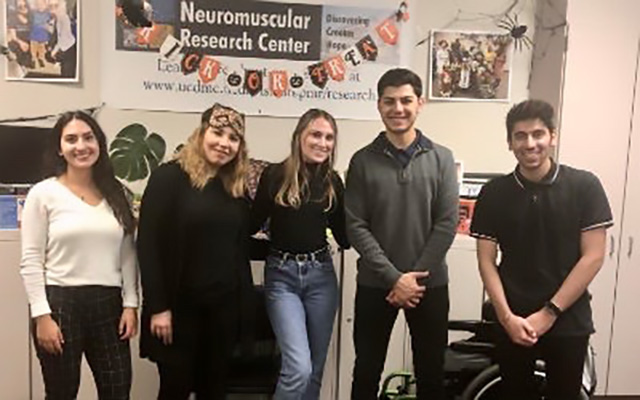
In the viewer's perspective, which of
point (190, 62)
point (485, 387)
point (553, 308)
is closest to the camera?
point (553, 308)

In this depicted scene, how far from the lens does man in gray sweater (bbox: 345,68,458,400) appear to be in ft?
6.86

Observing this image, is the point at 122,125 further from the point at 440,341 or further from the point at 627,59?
the point at 627,59

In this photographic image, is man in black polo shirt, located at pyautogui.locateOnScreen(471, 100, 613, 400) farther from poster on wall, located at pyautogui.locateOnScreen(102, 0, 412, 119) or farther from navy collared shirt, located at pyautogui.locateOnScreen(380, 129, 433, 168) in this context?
poster on wall, located at pyautogui.locateOnScreen(102, 0, 412, 119)

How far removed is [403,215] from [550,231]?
48 cm

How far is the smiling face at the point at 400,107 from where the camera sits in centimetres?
209

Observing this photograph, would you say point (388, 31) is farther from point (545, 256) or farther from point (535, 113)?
point (545, 256)

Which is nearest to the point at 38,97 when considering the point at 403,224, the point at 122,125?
the point at 122,125

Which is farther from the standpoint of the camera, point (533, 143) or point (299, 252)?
point (299, 252)

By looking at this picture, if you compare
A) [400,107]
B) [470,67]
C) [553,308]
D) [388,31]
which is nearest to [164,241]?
[400,107]

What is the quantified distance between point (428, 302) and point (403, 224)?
11.3 inches

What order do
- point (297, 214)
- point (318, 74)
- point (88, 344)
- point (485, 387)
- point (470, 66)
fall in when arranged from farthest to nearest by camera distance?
point (470, 66) → point (318, 74) → point (485, 387) → point (297, 214) → point (88, 344)

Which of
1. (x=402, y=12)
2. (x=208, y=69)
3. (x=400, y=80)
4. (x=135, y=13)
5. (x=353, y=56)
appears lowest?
(x=400, y=80)

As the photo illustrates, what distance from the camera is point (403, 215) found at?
6.87 ft

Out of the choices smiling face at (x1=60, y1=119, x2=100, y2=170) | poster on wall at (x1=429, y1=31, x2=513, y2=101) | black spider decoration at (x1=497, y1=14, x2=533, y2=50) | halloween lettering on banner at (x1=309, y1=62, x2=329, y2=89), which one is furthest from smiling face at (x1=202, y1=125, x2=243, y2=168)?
black spider decoration at (x1=497, y1=14, x2=533, y2=50)
